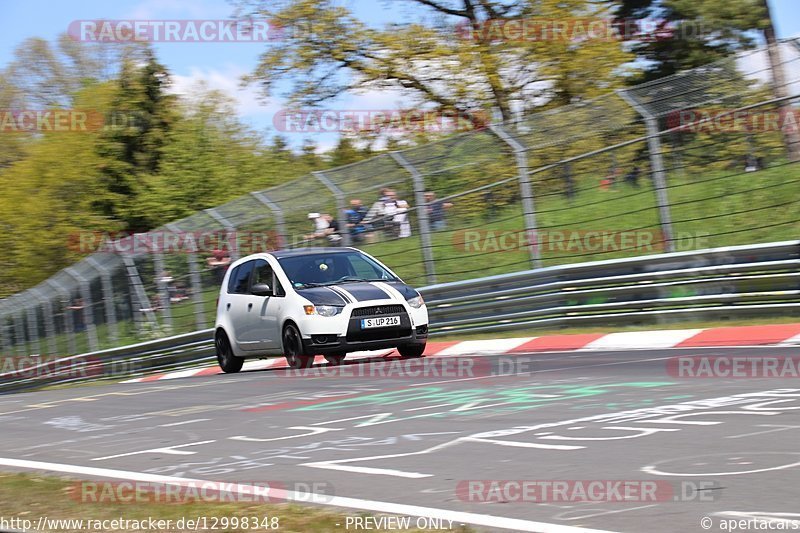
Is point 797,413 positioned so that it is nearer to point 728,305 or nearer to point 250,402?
point 250,402

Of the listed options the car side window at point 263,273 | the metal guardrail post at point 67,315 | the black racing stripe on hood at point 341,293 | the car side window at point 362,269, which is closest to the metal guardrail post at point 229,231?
the car side window at point 263,273

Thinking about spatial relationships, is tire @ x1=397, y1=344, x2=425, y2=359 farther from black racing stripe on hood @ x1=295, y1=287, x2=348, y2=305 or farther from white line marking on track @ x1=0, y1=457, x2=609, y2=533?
white line marking on track @ x1=0, y1=457, x2=609, y2=533

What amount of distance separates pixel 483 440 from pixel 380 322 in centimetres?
651

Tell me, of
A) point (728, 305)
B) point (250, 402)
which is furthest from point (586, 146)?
point (250, 402)

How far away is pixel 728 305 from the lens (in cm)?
1332

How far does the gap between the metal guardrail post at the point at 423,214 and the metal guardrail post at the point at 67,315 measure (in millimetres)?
11784

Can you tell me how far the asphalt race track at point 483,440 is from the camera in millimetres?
4863

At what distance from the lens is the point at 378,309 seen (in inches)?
524

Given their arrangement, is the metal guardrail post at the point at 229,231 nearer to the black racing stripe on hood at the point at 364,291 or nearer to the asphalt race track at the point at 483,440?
the black racing stripe on hood at the point at 364,291

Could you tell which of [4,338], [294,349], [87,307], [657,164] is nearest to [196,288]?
[87,307]

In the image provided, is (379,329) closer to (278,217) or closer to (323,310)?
(323,310)

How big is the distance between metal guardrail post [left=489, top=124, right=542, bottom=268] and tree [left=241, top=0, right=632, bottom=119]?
13767 millimetres

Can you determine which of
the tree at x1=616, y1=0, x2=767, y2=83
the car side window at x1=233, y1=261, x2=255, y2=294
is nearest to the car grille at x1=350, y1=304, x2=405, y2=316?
the car side window at x1=233, y1=261, x2=255, y2=294

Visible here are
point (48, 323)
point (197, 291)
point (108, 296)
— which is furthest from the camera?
point (48, 323)
